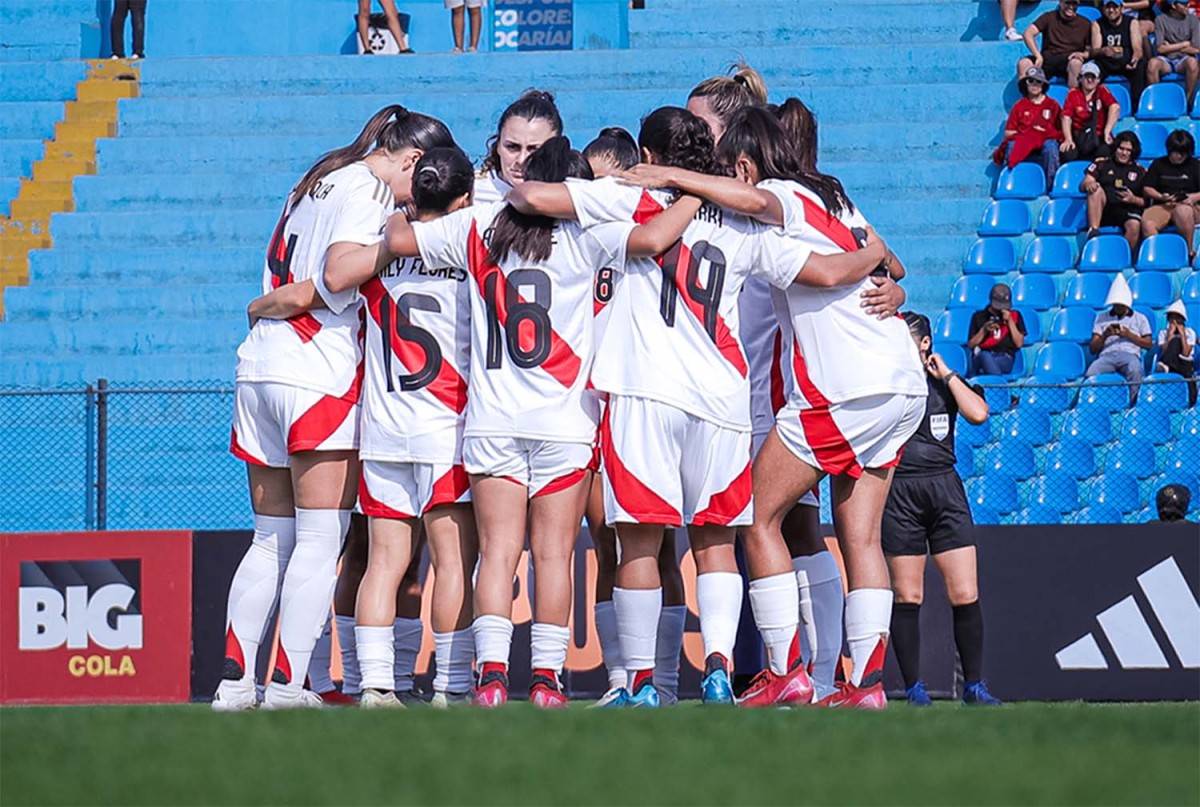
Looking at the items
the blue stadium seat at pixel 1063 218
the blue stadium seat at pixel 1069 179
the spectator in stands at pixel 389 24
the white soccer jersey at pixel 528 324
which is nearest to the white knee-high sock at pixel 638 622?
the white soccer jersey at pixel 528 324

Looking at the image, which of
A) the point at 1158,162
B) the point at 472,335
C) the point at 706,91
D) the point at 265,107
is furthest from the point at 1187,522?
the point at 265,107

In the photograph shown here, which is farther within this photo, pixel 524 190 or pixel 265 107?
pixel 265 107

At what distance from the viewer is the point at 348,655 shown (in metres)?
7.06

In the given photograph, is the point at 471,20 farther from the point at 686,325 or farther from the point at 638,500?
the point at 638,500

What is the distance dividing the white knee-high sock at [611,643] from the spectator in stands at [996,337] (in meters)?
8.15

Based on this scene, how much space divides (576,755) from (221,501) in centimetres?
994

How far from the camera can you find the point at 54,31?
65.5 ft

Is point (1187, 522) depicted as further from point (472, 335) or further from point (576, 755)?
point (576, 755)

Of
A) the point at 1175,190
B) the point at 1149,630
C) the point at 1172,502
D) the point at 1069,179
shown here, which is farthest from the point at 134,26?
the point at 1149,630

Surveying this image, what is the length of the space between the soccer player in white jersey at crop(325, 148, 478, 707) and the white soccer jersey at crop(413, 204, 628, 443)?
0.74ft

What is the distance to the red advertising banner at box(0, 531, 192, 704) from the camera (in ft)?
35.0

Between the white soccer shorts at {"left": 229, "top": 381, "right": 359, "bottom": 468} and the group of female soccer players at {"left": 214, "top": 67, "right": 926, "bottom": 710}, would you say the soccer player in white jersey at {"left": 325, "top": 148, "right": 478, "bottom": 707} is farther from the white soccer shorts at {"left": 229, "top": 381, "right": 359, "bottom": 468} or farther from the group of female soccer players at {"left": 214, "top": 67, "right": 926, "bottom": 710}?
the white soccer shorts at {"left": 229, "top": 381, "right": 359, "bottom": 468}

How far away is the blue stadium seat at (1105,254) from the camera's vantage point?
1577 centimetres

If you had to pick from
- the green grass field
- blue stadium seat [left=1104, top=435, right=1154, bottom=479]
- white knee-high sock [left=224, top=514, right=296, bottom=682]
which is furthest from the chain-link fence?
the green grass field
